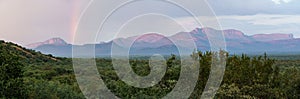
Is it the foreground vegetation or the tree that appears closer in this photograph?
the tree

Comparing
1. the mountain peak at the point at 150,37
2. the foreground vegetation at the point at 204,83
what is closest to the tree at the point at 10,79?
the foreground vegetation at the point at 204,83

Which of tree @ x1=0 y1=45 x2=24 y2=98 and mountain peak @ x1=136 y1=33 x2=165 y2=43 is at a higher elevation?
mountain peak @ x1=136 y1=33 x2=165 y2=43

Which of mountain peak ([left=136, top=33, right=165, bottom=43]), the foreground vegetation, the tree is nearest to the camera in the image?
mountain peak ([left=136, top=33, right=165, bottom=43])

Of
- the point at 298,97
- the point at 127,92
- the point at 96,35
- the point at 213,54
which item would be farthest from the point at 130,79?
the point at 298,97

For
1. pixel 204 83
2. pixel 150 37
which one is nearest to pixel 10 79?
pixel 150 37

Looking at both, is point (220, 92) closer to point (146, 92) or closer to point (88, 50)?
point (146, 92)

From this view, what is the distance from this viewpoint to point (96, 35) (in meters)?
11.5

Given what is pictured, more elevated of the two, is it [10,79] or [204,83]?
[10,79]

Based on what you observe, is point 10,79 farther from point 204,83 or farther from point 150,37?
point 204,83

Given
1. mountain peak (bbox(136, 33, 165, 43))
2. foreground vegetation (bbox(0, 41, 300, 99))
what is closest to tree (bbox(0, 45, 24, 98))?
foreground vegetation (bbox(0, 41, 300, 99))

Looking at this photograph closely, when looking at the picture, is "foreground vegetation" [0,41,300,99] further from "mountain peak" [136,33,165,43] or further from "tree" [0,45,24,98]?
"mountain peak" [136,33,165,43]

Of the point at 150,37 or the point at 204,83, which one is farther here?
the point at 204,83

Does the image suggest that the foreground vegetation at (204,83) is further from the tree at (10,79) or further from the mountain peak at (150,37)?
the mountain peak at (150,37)

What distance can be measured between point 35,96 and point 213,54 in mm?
7875
